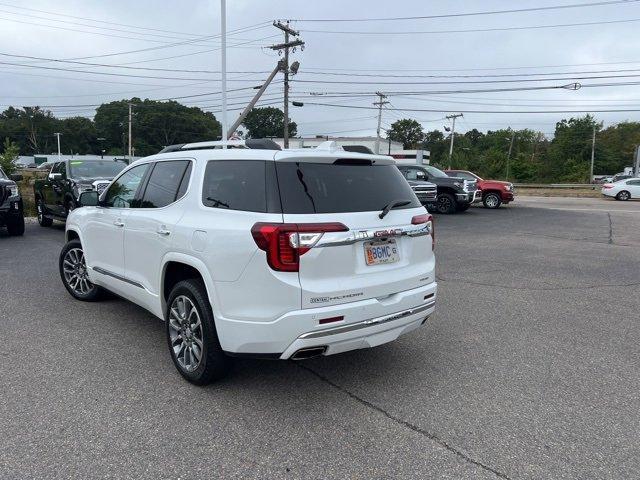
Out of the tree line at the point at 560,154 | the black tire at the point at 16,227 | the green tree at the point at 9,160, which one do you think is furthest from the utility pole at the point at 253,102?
the tree line at the point at 560,154

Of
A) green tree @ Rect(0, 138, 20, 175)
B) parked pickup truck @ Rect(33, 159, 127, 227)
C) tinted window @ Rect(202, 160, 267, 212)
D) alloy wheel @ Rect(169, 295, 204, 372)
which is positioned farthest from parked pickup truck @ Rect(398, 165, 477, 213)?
green tree @ Rect(0, 138, 20, 175)

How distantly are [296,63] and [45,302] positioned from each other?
27.6 meters

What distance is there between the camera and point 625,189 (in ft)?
96.9

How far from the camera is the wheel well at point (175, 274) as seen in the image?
3.65 meters

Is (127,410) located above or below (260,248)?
below

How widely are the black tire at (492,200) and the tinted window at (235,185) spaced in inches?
792

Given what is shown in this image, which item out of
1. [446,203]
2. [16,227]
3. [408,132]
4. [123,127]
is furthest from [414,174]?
[408,132]

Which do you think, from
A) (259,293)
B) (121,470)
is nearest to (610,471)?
(259,293)

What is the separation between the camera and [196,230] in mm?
3422

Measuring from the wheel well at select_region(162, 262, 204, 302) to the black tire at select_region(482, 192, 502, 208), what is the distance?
2010 centimetres

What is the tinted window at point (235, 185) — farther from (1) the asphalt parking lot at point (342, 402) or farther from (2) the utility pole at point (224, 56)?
(2) the utility pole at point (224, 56)

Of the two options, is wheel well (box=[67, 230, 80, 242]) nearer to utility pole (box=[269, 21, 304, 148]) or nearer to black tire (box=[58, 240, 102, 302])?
black tire (box=[58, 240, 102, 302])

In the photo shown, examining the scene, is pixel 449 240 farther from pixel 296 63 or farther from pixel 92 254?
pixel 296 63

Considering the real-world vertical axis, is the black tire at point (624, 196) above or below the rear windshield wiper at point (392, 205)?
below
